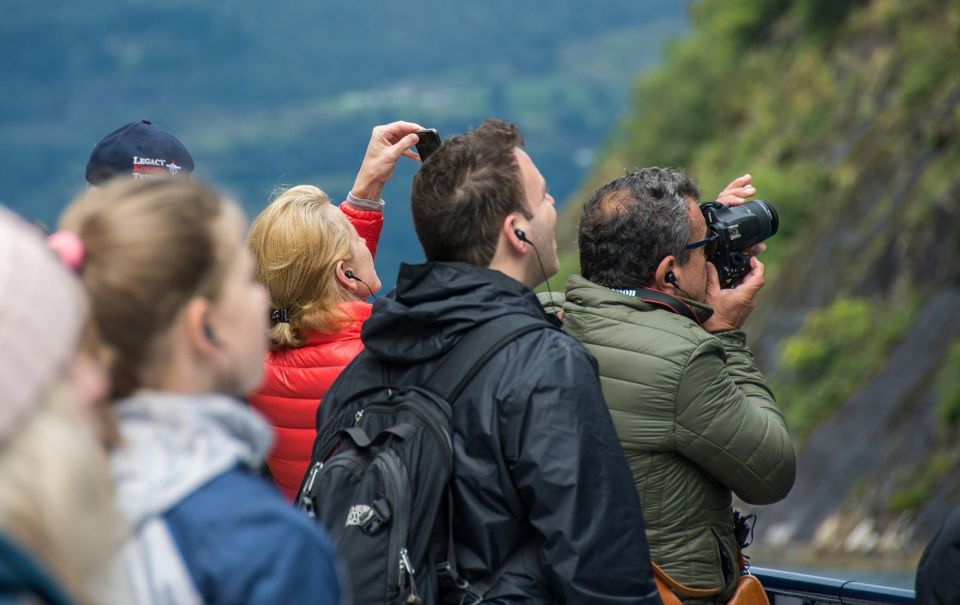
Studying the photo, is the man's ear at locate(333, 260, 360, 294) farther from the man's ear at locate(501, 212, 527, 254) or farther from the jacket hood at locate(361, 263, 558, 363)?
the man's ear at locate(501, 212, 527, 254)

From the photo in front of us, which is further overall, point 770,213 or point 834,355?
point 834,355

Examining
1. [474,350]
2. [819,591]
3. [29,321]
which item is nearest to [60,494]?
[29,321]

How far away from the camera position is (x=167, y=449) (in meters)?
2.02

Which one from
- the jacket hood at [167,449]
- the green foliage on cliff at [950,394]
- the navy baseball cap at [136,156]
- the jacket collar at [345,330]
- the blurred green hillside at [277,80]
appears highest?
the navy baseball cap at [136,156]

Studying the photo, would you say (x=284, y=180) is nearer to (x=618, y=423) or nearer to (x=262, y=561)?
(x=618, y=423)

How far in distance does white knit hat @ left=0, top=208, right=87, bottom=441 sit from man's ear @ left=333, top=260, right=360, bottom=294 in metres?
2.12

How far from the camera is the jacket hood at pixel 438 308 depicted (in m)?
3.10

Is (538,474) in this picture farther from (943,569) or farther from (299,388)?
→ (299,388)

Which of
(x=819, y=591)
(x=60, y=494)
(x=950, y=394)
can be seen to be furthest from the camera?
(x=950, y=394)

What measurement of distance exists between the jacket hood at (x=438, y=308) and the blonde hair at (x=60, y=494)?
1382 millimetres

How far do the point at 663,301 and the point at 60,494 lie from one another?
219 centimetres

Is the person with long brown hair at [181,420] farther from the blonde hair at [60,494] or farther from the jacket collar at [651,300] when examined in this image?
the jacket collar at [651,300]

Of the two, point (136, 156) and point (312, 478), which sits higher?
point (136, 156)

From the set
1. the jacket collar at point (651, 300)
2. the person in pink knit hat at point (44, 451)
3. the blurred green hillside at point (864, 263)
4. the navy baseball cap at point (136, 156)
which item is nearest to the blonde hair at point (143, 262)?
the person in pink knit hat at point (44, 451)
